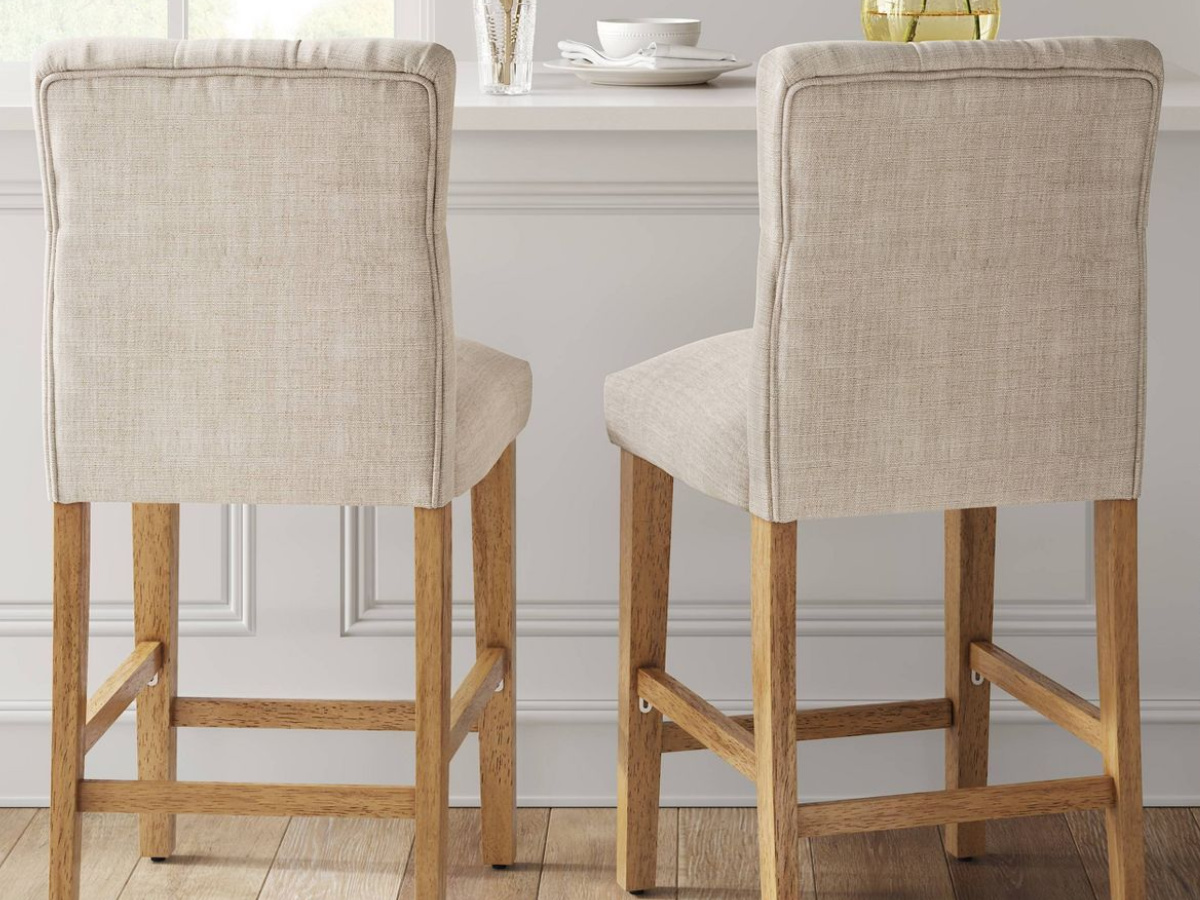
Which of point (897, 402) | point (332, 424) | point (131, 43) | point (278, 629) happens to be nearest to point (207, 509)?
point (278, 629)

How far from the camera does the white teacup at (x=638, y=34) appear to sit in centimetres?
208

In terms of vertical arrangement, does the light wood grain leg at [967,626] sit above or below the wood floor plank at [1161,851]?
above

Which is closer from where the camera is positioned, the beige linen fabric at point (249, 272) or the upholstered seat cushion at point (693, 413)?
the beige linen fabric at point (249, 272)

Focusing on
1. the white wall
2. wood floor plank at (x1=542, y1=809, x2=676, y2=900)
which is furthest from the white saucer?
wood floor plank at (x1=542, y1=809, x2=676, y2=900)

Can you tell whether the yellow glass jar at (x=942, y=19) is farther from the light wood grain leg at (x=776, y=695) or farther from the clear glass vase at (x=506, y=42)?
the light wood grain leg at (x=776, y=695)

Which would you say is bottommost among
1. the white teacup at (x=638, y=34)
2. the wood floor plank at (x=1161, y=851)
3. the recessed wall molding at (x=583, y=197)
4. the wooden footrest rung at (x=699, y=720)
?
the wood floor plank at (x=1161, y=851)

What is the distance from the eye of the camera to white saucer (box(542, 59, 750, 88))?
2.02 m

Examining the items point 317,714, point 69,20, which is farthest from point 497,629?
point 69,20

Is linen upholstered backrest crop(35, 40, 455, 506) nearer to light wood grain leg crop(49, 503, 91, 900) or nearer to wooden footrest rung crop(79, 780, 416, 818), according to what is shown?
light wood grain leg crop(49, 503, 91, 900)

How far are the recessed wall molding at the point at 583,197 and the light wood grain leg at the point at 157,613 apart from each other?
482mm

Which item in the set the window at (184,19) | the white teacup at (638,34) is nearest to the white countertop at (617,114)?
the white teacup at (638,34)

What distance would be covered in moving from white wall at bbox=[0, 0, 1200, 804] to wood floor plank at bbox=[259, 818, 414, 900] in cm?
10

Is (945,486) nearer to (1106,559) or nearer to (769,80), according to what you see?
(1106,559)

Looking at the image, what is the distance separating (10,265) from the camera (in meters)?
2.07
